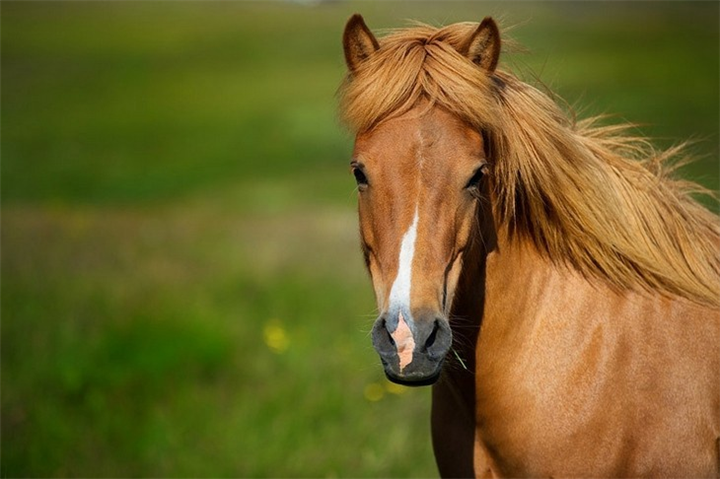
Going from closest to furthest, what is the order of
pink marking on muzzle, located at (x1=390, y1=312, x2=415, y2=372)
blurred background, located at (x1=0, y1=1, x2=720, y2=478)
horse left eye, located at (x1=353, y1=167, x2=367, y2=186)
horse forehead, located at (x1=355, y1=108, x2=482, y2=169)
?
pink marking on muzzle, located at (x1=390, y1=312, x2=415, y2=372) < horse forehead, located at (x1=355, y1=108, x2=482, y2=169) < horse left eye, located at (x1=353, y1=167, x2=367, y2=186) < blurred background, located at (x1=0, y1=1, x2=720, y2=478)

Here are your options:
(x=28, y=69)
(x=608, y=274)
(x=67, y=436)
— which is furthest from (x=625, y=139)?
(x=28, y=69)

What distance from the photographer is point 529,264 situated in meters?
3.84

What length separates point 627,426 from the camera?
3572mm

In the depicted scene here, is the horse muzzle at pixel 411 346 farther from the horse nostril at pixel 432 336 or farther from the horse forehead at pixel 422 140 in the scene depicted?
the horse forehead at pixel 422 140

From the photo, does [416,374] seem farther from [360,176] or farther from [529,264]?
[529,264]

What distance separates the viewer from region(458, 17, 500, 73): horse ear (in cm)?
353

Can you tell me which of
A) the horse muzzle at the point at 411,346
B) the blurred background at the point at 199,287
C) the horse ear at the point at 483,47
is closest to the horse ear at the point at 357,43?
the blurred background at the point at 199,287

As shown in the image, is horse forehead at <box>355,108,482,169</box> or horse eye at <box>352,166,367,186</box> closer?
horse forehead at <box>355,108,482,169</box>

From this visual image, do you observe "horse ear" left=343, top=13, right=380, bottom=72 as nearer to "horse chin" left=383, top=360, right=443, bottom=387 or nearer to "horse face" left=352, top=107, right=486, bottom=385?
"horse face" left=352, top=107, right=486, bottom=385

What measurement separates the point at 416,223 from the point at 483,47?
2.83ft

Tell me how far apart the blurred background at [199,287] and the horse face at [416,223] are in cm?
38

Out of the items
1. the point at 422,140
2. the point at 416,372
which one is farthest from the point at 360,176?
the point at 416,372

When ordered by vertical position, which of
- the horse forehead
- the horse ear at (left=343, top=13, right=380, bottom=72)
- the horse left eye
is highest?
the horse ear at (left=343, top=13, right=380, bottom=72)

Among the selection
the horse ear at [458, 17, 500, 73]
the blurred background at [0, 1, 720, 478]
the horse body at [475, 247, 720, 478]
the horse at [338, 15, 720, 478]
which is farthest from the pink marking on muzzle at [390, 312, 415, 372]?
the horse ear at [458, 17, 500, 73]
